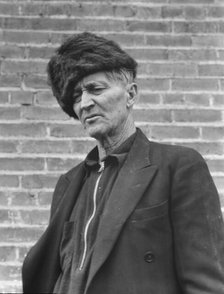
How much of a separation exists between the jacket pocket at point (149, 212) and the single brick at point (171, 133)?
1.31 meters

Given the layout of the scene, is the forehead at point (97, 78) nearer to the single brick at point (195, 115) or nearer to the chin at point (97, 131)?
the chin at point (97, 131)

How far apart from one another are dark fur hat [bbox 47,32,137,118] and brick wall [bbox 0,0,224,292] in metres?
0.93

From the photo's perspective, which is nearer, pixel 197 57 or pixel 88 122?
pixel 88 122

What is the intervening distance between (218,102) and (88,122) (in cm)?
131

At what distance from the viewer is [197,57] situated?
4.10 metres

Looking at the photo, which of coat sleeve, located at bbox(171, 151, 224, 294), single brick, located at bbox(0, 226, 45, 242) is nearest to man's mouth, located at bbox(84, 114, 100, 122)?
coat sleeve, located at bbox(171, 151, 224, 294)

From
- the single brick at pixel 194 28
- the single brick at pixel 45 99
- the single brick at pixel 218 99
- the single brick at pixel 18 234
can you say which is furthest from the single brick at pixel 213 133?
the single brick at pixel 18 234

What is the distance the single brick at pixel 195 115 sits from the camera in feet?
13.1

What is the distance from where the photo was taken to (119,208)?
8.89ft

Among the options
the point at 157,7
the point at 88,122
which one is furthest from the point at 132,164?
the point at 157,7

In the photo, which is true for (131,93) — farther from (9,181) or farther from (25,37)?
(25,37)

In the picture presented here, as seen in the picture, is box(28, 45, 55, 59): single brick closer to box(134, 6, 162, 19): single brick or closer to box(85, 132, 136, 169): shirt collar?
box(134, 6, 162, 19): single brick

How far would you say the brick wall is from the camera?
3912 millimetres

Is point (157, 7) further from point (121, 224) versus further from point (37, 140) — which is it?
point (121, 224)
